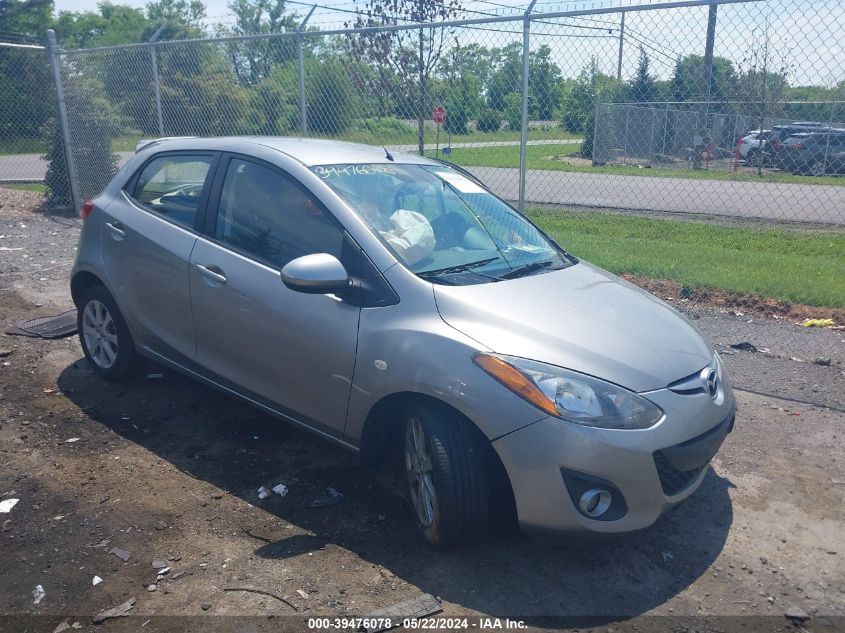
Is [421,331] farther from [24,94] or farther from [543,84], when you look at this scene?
[24,94]

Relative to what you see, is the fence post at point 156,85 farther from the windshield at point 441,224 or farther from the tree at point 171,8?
the tree at point 171,8

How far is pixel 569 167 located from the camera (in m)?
10.6

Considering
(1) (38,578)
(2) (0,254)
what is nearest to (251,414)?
(1) (38,578)

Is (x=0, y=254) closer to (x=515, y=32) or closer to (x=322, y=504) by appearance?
(x=515, y=32)

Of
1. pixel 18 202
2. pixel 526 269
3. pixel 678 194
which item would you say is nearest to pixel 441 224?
pixel 526 269

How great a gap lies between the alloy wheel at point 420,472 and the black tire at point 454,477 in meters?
0.05

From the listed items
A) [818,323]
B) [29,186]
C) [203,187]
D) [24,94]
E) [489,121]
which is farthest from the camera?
[24,94]

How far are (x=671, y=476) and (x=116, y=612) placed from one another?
2.35 m

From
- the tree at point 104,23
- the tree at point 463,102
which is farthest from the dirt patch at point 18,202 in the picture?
the tree at point 104,23

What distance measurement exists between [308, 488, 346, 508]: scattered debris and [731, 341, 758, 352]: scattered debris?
3722 mm

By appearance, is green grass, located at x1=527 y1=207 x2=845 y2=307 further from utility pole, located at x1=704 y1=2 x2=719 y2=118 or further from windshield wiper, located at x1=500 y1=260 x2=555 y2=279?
windshield wiper, located at x1=500 y1=260 x2=555 y2=279

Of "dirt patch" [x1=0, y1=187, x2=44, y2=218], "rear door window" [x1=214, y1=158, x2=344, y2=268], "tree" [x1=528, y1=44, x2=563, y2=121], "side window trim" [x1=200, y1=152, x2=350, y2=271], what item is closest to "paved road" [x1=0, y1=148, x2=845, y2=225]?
"tree" [x1=528, y1=44, x2=563, y2=121]

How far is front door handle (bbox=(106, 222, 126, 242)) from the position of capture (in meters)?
4.98

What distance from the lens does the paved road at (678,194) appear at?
996cm
